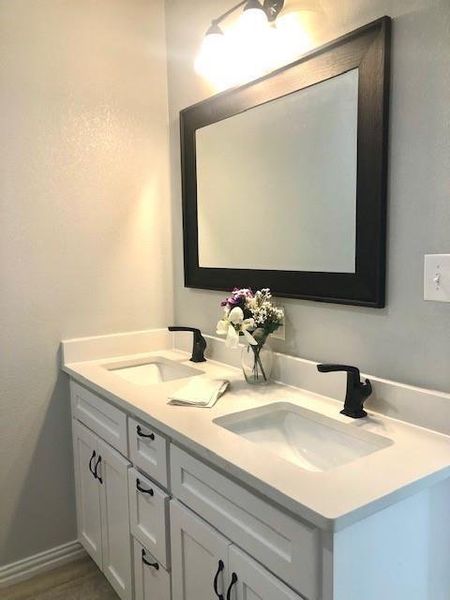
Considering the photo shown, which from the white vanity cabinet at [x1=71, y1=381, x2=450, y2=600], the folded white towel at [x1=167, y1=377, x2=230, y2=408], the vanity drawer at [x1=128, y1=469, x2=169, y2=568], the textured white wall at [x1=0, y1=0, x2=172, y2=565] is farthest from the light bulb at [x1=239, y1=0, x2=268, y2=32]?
the vanity drawer at [x1=128, y1=469, x2=169, y2=568]

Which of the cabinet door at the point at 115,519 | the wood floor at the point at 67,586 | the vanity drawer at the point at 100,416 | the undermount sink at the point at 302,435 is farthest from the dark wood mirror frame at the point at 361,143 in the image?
the wood floor at the point at 67,586

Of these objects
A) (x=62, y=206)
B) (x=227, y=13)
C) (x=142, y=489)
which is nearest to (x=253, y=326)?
(x=142, y=489)

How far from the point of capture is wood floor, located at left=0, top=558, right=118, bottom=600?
6.05ft

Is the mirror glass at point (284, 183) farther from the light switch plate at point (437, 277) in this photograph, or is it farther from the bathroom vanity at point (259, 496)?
the bathroom vanity at point (259, 496)

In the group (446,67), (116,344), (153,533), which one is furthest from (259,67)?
(153,533)

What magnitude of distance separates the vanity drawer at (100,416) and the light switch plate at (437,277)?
98cm

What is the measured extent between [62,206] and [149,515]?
1216 mm

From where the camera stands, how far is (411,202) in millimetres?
1206

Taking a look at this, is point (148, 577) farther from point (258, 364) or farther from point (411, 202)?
point (411, 202)

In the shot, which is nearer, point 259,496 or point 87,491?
point 259,496

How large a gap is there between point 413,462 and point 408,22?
3.44ft

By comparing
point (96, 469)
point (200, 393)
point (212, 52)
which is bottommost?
point (96, 469)

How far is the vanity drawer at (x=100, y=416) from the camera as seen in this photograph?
5.14 feet

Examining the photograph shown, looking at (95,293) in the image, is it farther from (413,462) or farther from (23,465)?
(413,462)
